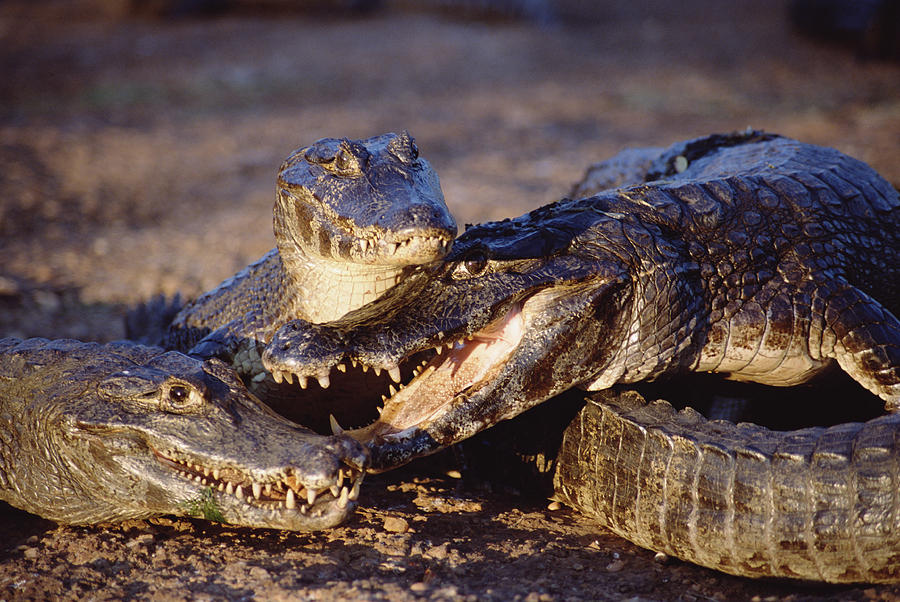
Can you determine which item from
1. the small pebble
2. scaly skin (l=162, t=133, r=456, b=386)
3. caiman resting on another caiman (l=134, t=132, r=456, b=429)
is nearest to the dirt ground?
the small pebble

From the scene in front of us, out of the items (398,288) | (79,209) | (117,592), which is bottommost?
(117,592)

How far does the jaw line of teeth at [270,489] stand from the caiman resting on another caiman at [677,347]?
0.53 ft

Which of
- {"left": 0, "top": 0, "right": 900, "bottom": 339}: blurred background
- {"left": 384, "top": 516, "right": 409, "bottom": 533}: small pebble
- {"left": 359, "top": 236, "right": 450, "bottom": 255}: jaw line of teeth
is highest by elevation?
{"left": 0, "top": 0, "right": 900, "bottom": 339}: blurred background

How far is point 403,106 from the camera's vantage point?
9.46m

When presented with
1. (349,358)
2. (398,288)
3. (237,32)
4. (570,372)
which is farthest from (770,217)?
(237,32)

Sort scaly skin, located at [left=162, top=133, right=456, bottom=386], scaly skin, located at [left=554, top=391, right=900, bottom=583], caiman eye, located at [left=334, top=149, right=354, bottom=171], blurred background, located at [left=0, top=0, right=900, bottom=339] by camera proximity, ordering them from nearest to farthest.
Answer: scaly skin, located at [left=554, top=391, right=900, bottom=583] < scaly skin, located at [left=162, top=133, right=456, bottom=386] < caiman eye, located at [left=334, top=149, right=354, bottom=171] < blurred background, located at [left=0, top=0, right=900, bottom=339]

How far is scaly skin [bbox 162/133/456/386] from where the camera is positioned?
8.18 feet

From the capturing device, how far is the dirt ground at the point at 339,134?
2434 millimetres

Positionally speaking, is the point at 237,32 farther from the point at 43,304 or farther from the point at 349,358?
the point at 349,358

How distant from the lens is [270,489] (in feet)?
8.07

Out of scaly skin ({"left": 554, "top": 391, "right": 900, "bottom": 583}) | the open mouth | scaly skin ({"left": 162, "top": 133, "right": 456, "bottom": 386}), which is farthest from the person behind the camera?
the open mouth

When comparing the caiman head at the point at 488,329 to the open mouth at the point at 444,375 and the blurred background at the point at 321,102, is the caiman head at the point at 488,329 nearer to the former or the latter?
the open mouth at the point at 444,375

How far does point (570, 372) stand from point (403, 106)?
7.23 metres

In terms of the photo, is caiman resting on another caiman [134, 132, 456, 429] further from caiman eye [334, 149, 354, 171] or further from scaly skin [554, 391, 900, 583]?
scaly skin [554, 391, 900, 583]
